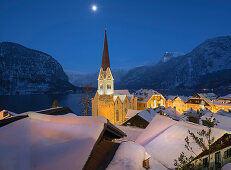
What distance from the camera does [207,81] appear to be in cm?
16600

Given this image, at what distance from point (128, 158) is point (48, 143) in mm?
3263

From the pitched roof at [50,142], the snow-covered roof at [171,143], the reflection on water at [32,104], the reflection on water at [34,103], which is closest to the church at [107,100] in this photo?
the reflection on water at [34,103]

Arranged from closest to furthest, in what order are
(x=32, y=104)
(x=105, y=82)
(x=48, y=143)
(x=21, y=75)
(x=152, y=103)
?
(x=48, y=143)
(x=105, y=82)
(x=152, y=103)
(x=32, y=104)
(x=21, y=75)

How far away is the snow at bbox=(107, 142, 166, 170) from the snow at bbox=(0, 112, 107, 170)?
4.73 ft

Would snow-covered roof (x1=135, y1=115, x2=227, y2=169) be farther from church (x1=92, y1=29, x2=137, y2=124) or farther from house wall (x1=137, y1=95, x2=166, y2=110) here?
house wall (x1=137, y1=95, x2=166, y2=110)

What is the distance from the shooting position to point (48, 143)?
4438 millimetres

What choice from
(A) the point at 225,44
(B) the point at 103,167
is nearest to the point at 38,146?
(B) the point at 103,167

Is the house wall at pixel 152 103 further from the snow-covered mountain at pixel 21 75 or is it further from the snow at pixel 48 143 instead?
the snow-covered mountain at pixel 21 75

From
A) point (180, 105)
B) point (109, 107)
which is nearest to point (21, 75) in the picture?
point (109, 107)

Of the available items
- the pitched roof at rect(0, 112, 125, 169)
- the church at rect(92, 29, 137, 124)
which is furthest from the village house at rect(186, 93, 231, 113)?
the pitched roof at rect(0, 112, 125, 169)

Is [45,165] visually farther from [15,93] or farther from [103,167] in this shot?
[15,93]

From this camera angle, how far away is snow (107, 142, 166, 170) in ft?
17.1

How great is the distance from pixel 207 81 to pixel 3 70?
822 ft

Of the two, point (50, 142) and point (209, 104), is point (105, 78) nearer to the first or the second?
point (209, 104)
